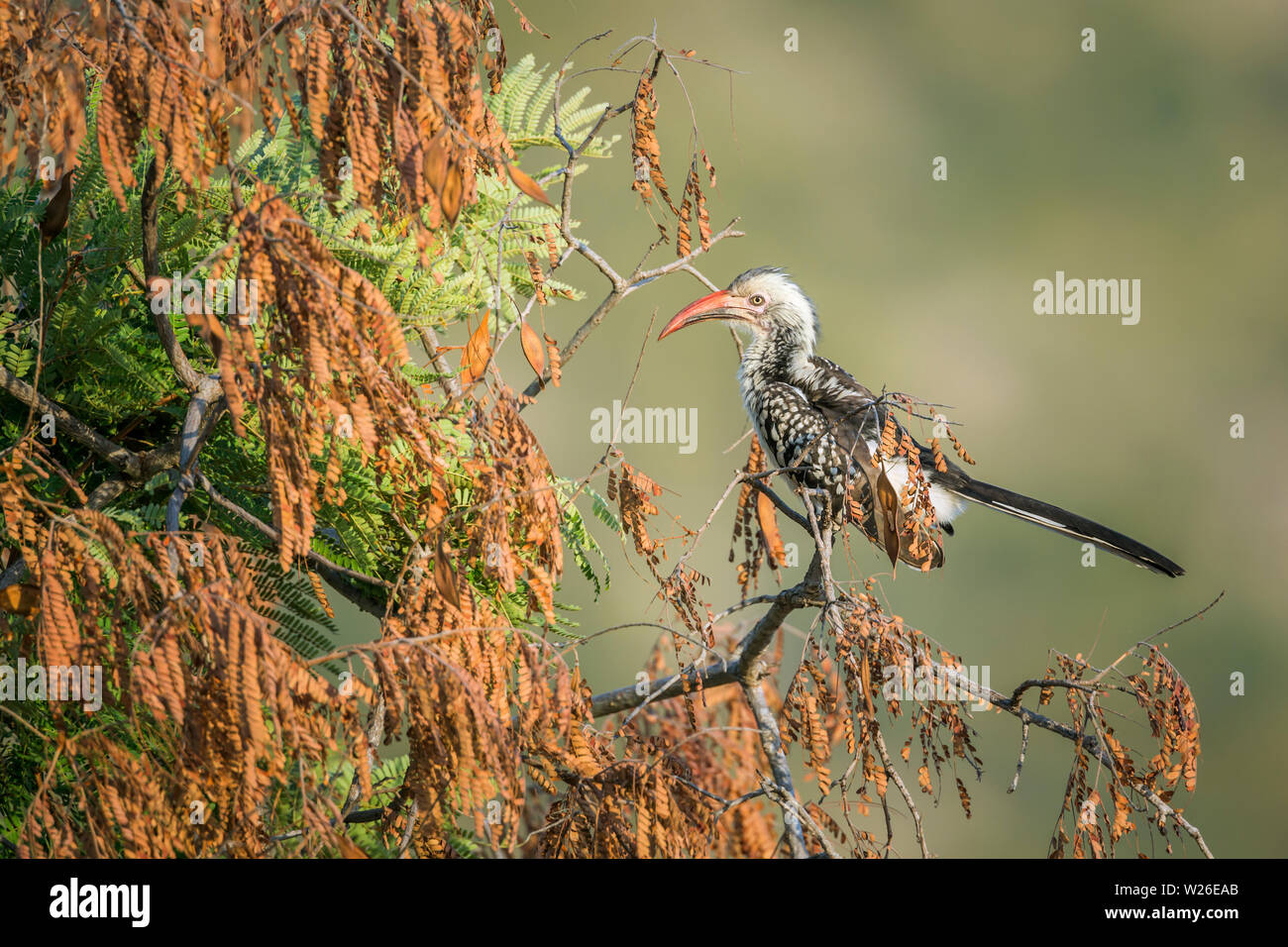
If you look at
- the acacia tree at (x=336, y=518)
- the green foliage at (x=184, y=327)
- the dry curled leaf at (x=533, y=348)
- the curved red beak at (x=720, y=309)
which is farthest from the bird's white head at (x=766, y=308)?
the dry curled leaf at (x=533, y=348)

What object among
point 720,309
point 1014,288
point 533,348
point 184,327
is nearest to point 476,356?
point 533,348

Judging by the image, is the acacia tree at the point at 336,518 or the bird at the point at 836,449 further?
the bird at the point at 836,449

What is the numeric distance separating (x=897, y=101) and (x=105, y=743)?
28792 millimetres

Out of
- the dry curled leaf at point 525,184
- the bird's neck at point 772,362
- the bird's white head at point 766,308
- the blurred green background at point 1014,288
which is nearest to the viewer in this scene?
the dry curled leaf at point 525,184

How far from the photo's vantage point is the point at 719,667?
3885 mm

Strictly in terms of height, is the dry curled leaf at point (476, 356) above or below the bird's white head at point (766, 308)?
below

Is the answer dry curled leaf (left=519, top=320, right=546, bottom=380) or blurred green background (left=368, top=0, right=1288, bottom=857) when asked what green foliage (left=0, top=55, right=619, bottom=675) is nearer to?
dry curled leaf (left=519, top=320, right=546, bottom=380)

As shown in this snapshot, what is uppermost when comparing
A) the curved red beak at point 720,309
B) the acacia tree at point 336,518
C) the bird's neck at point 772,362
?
the curved red beak at point 720,309

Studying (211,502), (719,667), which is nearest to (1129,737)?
(719,667)

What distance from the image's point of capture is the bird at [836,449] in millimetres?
3402

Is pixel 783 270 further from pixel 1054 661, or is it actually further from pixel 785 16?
pixel 785 16

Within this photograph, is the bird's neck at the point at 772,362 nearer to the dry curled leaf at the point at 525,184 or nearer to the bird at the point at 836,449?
the bird at the point at 836,449

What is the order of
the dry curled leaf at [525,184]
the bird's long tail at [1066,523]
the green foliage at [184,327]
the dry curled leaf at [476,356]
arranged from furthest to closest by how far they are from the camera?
the bird's long tail at [1066,523]
the green foliage at [184,327]
the dry curled leaf at [476,356]
the dry curled leaf at [525,184]

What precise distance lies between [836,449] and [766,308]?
1.58 metres
